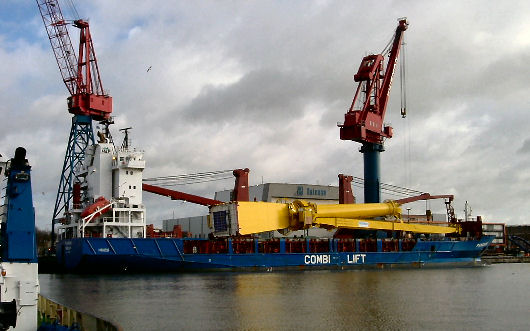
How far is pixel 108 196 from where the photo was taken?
4019 cm

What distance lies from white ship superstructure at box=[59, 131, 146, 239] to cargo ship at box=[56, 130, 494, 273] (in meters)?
0.06

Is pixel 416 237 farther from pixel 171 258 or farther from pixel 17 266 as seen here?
pixel 17 266

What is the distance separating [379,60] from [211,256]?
887 inches

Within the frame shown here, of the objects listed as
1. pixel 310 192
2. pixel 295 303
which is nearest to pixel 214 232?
pixel 295 303

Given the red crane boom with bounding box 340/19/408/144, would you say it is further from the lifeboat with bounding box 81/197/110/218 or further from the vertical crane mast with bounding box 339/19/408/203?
the lifeboat with bounding box 81/197/110/218

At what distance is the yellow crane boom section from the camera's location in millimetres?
37719

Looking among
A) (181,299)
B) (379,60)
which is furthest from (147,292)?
(379,60)

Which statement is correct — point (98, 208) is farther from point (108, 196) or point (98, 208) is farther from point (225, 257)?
point (225, 257)

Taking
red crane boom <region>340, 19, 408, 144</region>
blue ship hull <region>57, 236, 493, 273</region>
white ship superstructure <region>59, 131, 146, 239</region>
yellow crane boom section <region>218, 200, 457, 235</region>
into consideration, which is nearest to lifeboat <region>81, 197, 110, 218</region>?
white ship superstructure <region>59, 131, 146, 239</region>

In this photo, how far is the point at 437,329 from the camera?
1593 cm

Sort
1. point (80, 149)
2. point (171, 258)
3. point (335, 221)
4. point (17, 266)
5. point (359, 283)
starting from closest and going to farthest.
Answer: point (17, 266) → point (359, 283) → point (171, 258) → point (335, 221) → point (80, 149)

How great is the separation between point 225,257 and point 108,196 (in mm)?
8916

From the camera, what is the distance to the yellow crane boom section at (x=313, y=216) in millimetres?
37719

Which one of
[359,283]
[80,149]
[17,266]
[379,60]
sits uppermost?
[379,60]
